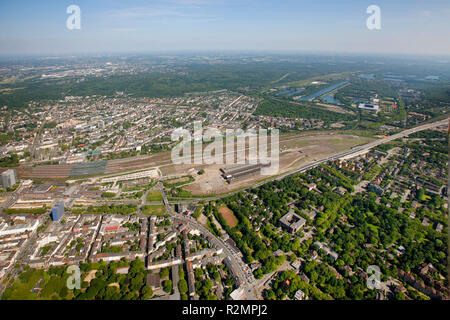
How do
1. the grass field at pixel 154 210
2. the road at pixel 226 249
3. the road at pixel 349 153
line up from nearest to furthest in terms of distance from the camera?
1. the road at pixel 226 249
2. the grass field at pixel 154 210
3. the road at pixel 349 153

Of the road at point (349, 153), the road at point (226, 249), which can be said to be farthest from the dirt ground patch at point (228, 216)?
the road at point (226, 249)

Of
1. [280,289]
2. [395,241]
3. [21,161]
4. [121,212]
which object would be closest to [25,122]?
[21,161]

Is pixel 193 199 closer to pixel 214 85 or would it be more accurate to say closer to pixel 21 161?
pixel 21 161

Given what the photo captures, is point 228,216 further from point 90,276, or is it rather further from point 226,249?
point 90,276

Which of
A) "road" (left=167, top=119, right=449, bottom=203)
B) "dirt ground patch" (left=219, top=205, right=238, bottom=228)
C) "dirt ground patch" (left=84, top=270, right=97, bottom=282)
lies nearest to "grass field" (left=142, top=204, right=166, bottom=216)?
"road" (left=167, top=119, right=449, bottom=203)

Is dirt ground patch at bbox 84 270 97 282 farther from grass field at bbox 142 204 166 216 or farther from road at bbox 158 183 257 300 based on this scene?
road at bbox 158 183 257 300

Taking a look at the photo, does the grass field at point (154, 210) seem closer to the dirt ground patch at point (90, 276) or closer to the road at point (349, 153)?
the road at point (349, 153)
